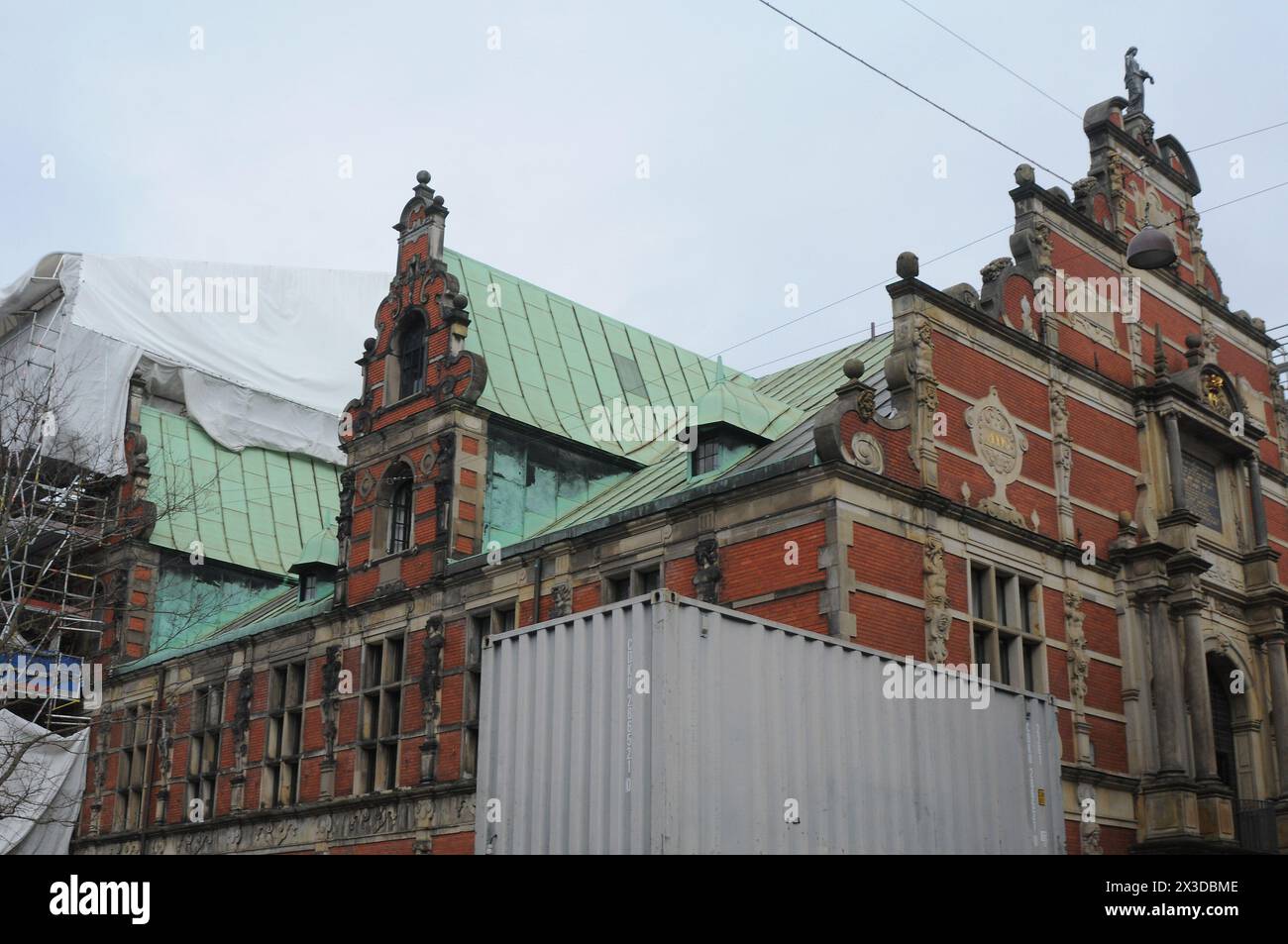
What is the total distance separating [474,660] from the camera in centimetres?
2823

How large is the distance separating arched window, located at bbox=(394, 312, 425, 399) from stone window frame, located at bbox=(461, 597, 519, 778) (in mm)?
6317

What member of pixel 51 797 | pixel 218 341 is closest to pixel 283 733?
pixel 51 797

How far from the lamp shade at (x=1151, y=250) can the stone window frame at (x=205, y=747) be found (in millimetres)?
23551

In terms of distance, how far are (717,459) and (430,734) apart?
7.92m

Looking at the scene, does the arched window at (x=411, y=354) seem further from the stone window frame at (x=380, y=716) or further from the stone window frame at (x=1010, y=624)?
the stone window frame at (x=1010, y=624)

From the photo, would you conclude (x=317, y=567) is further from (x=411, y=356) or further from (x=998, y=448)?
(x=998, y=448)

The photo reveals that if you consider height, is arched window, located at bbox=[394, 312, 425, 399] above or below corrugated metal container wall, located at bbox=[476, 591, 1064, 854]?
above

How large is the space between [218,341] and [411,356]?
1753 centimetres

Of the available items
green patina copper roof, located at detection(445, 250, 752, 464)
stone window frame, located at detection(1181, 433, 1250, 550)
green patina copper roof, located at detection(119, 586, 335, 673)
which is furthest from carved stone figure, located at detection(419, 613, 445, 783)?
stone window frame, located at detection(1181, 433, 1250, 550)

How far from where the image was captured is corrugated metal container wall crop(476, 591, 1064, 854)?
13.5m

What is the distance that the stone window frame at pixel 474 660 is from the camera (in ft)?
90.6

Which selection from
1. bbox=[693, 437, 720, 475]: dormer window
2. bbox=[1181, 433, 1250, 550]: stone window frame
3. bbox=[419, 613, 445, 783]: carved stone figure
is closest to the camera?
bbox=[693, 437, 720, 475]: dormer window

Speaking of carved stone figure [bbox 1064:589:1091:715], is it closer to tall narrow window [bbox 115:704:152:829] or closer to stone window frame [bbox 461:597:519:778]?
stone window frame [bbox 461:597:519:778]
